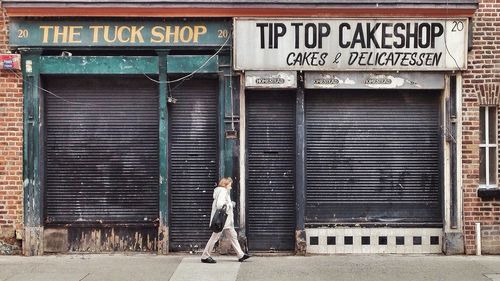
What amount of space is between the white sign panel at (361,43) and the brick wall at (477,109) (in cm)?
34

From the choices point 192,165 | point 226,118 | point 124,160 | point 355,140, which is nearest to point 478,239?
point 355,140

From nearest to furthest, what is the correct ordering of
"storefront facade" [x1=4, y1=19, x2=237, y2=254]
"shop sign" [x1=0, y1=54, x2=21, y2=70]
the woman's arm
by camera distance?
1. the woman's arm
2. "shop sign" [x1=0, y1=54, x2=21, y2=70]
3. "storefront facade" [x1=4, y1=19, x2=237, y2=254]

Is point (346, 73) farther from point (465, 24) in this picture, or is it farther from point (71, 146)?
point (71, 146)

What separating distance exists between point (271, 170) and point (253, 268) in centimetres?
221

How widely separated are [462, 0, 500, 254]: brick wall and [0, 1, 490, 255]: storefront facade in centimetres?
19

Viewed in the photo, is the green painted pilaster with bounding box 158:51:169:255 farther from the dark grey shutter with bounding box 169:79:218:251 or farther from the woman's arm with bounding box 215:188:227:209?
the woman's arm with bounding box 215:188:227:209

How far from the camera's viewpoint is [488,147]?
40.9ft

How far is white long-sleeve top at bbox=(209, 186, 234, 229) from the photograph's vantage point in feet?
37.1

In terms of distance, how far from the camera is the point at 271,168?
12586 mm

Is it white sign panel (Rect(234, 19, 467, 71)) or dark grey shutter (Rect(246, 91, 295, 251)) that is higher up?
white sign panel (Rect(234, 19, 467, 71))

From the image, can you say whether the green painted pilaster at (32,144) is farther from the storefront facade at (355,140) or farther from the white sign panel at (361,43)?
the white sign panel at (361,43)

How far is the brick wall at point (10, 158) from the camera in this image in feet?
40.1

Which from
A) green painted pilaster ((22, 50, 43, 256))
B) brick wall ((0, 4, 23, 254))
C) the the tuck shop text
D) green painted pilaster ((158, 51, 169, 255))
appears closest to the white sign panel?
the the tuck shop text

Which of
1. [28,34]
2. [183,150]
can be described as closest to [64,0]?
[28,34]
